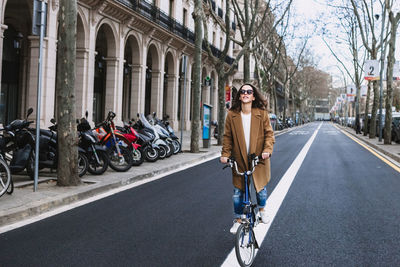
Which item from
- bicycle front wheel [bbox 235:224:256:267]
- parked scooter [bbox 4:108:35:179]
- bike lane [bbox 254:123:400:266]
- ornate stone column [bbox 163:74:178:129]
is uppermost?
ornate stone column [bbox 163:74:178:129]

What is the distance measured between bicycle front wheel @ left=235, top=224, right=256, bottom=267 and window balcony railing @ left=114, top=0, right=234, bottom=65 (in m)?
18.8

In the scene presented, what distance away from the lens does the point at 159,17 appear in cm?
2625

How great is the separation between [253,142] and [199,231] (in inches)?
57.3

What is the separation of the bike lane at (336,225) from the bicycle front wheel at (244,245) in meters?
0.16

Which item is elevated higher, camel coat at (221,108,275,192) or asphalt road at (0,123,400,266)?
camel coat at (221,108,275,192)

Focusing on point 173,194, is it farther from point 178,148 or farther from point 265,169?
point 178,148

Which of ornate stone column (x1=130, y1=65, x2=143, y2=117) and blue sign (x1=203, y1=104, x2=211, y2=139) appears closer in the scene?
blue sign (x1=203, y1=104, x2=211, y2=139)

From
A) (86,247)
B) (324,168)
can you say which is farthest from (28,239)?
(324,168)

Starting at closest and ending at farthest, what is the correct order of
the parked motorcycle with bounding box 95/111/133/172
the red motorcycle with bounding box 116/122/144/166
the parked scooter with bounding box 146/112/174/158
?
the parked motorcycle with bounding box 95/111/133/172 → the red motorcycle with bounding box 116/122/144/166 → the parked scooter with bounding box 146/112/174/158

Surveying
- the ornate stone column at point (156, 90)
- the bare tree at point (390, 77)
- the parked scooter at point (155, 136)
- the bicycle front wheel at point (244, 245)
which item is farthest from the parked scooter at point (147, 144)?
the ornate stone column at point (156, 90)

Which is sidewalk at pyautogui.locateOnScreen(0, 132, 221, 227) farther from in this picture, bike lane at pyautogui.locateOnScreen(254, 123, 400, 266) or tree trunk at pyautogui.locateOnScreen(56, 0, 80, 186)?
bike lane at pyautogui.locateOnScreen(254, 123, 400, 266)

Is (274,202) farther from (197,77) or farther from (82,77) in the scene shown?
(82,77)

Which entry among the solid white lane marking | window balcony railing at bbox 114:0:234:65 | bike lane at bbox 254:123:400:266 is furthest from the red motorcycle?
window balcony railing at bbox 114:0:234:65

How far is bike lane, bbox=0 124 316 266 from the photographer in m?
4.13
